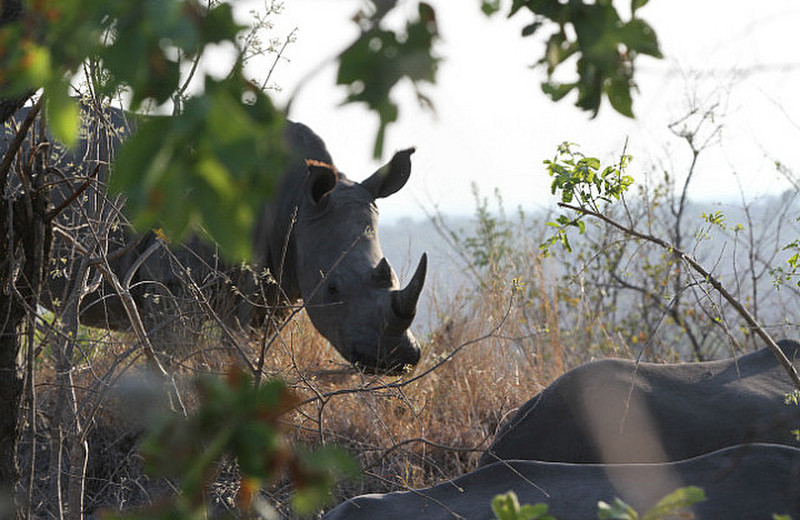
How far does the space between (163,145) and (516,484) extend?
141 cm

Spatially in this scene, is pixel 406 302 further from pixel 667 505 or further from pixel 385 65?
pixel 385 65

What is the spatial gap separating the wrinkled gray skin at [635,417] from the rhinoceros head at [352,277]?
1447 mm

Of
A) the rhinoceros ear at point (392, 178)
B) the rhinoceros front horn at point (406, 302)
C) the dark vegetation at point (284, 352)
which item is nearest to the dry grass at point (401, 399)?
the dark vegetation at point (284, 352)

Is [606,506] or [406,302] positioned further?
[406,302]

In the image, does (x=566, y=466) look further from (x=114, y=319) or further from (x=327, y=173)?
(x=114, y=319)

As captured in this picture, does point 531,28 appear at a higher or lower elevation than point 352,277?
lower

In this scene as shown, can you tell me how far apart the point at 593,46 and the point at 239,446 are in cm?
59

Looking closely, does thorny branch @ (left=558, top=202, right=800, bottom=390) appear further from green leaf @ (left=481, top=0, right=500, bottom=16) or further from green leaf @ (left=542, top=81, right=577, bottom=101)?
green leaf @ (left=481, top=0, right=500, bottom=16)

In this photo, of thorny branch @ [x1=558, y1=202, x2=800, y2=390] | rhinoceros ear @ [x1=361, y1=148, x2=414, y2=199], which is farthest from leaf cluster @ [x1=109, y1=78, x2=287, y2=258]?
rhinoceros ear @ [x1=361, y1=148, x2=414, y2=199]

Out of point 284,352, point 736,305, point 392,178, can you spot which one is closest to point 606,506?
point 736,305

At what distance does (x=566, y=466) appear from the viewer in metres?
2.06

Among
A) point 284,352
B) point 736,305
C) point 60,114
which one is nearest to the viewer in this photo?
point 60,114

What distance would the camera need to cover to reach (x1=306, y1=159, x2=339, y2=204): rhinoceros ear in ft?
15.6

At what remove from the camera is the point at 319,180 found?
4.83 m
